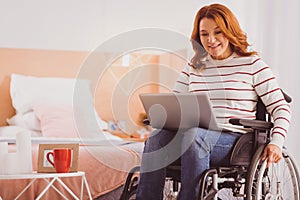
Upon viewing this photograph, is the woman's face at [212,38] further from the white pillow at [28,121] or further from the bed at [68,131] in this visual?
the white pillow at [28,121]

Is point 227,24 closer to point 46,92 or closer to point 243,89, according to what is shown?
point 243,89

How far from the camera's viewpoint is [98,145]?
132 inches

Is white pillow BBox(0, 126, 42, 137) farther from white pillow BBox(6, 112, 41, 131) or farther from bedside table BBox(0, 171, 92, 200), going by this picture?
bedside table BBox(0, 171, 92, 200)

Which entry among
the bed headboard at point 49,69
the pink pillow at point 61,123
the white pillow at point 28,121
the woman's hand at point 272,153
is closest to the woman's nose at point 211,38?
the woman's hand at point 272,153

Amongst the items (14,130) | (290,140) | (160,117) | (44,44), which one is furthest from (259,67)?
(44,44)

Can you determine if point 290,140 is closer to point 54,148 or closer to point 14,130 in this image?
point 54,148

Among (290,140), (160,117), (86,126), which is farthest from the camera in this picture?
(86,126)

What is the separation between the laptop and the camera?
220 centimetres

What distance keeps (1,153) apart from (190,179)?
0.96m

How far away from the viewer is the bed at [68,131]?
2938mm

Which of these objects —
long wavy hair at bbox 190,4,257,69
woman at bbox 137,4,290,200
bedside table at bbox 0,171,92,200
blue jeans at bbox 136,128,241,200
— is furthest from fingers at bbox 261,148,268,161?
bedside table at bbox 0,171,92,200

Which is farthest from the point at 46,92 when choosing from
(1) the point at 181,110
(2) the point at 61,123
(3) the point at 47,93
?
(1) the point at 181,110

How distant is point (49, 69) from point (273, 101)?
2.71m

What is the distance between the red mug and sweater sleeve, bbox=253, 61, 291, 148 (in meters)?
0.90
